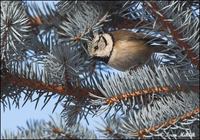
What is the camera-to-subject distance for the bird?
1.18 meters

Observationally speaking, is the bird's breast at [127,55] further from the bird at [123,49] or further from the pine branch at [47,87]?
the pine branch at [47,87]

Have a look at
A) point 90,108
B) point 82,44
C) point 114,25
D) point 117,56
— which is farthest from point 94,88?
point 117,56

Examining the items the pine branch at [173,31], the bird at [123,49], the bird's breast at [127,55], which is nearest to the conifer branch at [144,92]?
the pine branch at [173,31]

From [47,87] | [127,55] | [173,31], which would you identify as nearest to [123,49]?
[127,55]

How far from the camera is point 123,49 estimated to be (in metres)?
1.44

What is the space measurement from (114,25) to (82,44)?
0.14 m

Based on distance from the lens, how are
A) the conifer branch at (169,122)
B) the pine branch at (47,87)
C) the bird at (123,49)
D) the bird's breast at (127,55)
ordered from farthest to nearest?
the bird's breast at (127,55)
the bird at (123,49)
the pine branch at (47,87)
the conifer branch at (169,122)

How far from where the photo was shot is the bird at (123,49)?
118cm

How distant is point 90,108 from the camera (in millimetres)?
959

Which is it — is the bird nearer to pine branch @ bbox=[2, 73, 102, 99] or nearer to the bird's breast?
the bird's breast

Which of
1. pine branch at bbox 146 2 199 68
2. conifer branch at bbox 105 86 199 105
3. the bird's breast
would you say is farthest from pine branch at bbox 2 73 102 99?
the bird's breast

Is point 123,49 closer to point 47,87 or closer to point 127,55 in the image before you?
point 127,55

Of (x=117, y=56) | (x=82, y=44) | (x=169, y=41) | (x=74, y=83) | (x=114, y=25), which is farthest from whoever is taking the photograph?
(x=117, y=56)

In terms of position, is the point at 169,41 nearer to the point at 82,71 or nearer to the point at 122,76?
the point at 122,76
